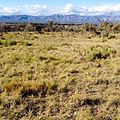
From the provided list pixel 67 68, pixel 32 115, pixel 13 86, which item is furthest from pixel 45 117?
pixel 67 68

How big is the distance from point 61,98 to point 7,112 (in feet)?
6.10

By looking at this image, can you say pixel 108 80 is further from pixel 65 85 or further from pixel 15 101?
pixel 15 101

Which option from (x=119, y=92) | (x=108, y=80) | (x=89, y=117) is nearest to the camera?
(x=89, y=117)

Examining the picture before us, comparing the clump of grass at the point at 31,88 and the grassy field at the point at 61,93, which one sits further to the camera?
the clump of grass at the point at 31,88

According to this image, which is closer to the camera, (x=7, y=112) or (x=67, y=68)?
(x=7, y=112)

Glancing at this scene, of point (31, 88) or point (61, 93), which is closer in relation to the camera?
point (61, 93)

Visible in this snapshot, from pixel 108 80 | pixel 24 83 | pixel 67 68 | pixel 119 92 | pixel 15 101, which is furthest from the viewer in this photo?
pixel 67 68

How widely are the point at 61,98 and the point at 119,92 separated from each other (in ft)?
5.89

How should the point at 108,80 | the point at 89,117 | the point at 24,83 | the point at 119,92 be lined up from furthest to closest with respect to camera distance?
the point at 108,80 → the point at 24,83 → the point at 119,92 → the point at 89,117

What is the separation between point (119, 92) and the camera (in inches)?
367

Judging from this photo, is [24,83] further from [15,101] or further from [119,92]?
[119,92]

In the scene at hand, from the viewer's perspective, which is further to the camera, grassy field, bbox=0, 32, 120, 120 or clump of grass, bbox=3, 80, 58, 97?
clump of grass, bbox=3, 80, 58, 97

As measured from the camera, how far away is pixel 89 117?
7.23 m

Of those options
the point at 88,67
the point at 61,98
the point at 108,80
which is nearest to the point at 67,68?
the point at 88,67
